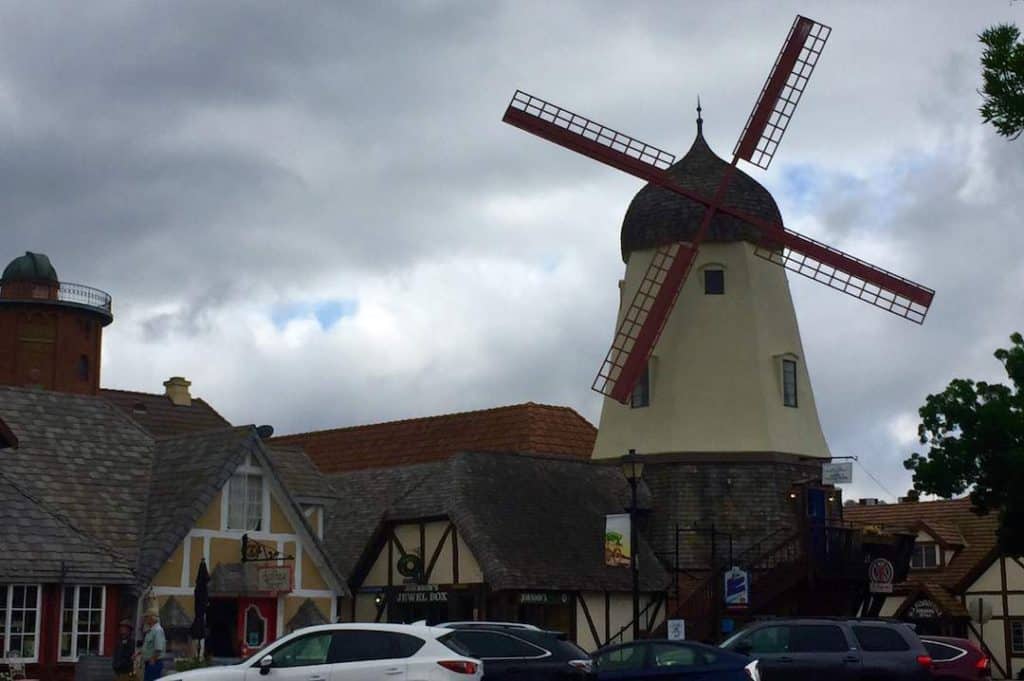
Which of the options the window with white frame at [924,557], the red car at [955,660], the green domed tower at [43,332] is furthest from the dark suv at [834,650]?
the green domed tower at [43,332]

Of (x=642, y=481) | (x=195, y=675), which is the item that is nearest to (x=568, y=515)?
(x=642, y=481)

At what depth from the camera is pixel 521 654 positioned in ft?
65.6

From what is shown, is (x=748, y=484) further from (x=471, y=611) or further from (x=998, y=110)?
(x=998, y=110)

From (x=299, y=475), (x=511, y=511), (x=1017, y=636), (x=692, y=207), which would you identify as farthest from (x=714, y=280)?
(x=1017, y=636)

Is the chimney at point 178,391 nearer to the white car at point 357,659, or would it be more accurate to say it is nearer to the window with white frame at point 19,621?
the window with white frame at point 19,621

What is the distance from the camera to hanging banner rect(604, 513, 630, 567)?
123ft

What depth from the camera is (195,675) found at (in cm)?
1908

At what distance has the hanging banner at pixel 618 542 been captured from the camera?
37.6 meters

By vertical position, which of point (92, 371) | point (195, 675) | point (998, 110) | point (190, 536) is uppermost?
point (92, 371)

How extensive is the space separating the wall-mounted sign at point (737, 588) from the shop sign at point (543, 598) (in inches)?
163

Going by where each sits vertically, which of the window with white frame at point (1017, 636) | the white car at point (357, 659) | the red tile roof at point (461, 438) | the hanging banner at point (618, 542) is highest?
the red tile roof at point (461, 438)

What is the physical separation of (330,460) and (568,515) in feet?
47.6

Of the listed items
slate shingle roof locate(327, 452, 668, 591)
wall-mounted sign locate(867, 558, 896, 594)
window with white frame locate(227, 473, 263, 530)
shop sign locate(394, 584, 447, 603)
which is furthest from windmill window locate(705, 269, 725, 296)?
window with white frame locate(227, 473, 263, 530)

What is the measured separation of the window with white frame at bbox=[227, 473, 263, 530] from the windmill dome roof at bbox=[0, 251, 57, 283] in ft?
153
